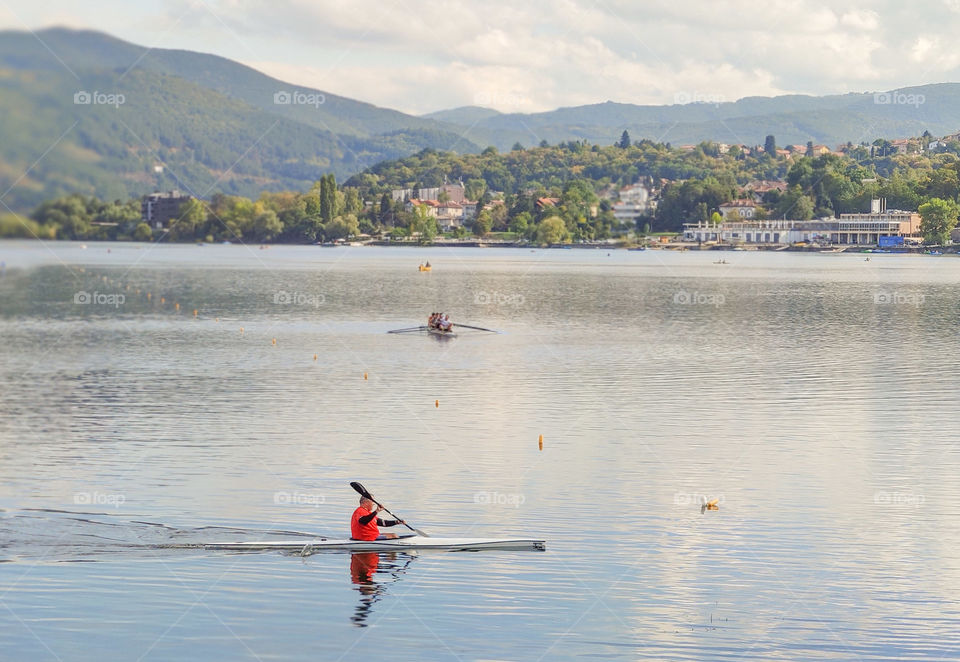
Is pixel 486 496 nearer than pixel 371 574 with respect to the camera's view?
No

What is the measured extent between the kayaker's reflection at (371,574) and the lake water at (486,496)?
104 mm

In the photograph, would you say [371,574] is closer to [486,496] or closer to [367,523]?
[367,523]

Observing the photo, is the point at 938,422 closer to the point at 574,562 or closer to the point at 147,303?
the point at 574,562

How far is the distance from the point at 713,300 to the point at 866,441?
303ft

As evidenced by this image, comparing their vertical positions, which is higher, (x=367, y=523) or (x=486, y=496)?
(x=367, y=523)

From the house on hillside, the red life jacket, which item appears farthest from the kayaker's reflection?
the house on hillside

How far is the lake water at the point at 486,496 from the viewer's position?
26797mm

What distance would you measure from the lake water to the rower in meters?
0.72

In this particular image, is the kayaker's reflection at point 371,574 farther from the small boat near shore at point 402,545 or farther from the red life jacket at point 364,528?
the red life jacket at point 364,528

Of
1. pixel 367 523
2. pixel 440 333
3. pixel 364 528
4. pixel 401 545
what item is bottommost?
pixel 440 333

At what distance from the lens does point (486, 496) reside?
125ft

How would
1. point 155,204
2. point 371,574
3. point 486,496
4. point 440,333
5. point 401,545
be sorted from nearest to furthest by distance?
1. point 371,574
2. point 401,545
3. point 486,496
4. point 440,333
5. point 155,204

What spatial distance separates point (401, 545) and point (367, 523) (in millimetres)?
1050

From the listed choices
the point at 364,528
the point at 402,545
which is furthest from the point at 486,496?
the point at 364,528
